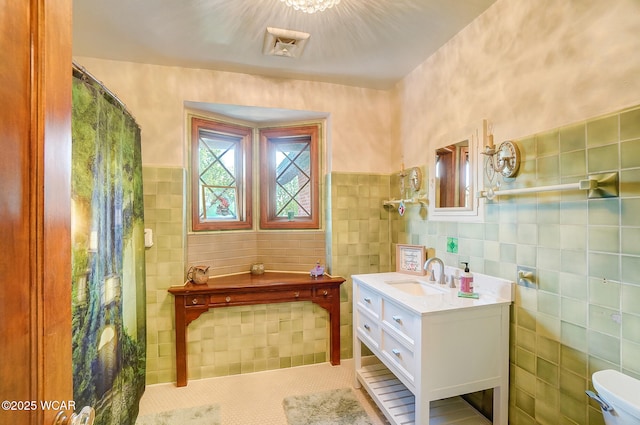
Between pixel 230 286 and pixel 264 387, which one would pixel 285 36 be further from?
pixel 264 387

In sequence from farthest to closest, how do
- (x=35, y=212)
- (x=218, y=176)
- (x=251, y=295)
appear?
(x=218, y=176) < (x=251, y=295) < (x=35, y=212)

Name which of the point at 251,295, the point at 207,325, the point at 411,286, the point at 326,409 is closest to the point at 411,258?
the point at 411,286

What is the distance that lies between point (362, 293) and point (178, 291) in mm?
1394

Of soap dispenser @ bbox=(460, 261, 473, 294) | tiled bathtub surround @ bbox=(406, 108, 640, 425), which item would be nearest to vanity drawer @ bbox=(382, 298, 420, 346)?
soap dispenser @ bbox=(460, 261, 473, 294)

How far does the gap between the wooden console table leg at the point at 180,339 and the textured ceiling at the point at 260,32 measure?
1.85 m

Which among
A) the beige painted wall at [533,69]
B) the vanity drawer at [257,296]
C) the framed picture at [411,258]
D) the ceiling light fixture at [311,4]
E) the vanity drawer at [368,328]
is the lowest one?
the vanity drawer at [368,328]

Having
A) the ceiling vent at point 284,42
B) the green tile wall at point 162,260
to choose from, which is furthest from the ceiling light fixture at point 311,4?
the green tile wall at point 162,260

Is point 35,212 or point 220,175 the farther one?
point 220,175

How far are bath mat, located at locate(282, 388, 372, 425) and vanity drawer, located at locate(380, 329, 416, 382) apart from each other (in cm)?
49

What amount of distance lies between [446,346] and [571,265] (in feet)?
2.21

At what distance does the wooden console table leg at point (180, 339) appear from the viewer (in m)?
2.33

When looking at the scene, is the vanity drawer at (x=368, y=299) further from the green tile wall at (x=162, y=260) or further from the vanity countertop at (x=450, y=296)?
the green tile wall at (x=162, y=260)

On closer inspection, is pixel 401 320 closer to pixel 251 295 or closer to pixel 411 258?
pixel 411 258

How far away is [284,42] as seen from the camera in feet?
6.66
